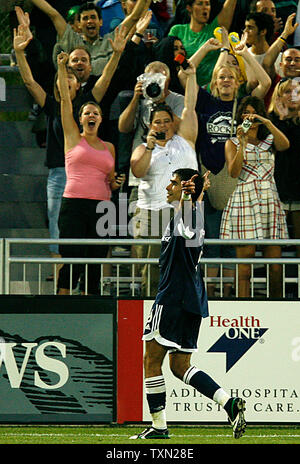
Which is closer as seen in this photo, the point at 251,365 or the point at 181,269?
the point at 181,269

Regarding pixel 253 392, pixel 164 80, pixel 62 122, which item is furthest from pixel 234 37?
pixel 253 392

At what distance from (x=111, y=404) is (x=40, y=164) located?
12.3 ft

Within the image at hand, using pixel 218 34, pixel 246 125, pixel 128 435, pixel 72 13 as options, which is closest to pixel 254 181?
pixel 246 125

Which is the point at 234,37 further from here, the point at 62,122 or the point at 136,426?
→ the point at 136,426

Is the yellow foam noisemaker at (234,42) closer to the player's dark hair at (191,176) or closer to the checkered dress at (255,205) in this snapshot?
the checkered dress at (255,205)

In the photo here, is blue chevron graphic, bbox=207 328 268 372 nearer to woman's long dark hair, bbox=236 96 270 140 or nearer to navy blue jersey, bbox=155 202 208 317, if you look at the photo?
navy blue jersey, bbox=155 202 208 317

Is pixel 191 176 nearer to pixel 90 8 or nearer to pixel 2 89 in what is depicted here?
pixel 90 8

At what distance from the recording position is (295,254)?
1177 cm

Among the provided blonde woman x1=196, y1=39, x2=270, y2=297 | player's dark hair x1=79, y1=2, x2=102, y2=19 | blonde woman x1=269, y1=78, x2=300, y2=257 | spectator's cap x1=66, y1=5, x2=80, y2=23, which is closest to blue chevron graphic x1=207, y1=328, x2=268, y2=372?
blonde woman x1=196, y1=39, x2=270, y2=297

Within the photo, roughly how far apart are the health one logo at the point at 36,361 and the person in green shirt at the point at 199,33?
4.16m

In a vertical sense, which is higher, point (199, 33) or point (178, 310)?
point (199, 33)

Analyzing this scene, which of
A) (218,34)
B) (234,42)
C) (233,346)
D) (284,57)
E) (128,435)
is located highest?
(218,34)

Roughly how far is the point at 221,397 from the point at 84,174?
3.00m

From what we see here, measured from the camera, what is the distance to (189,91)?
11.7m
